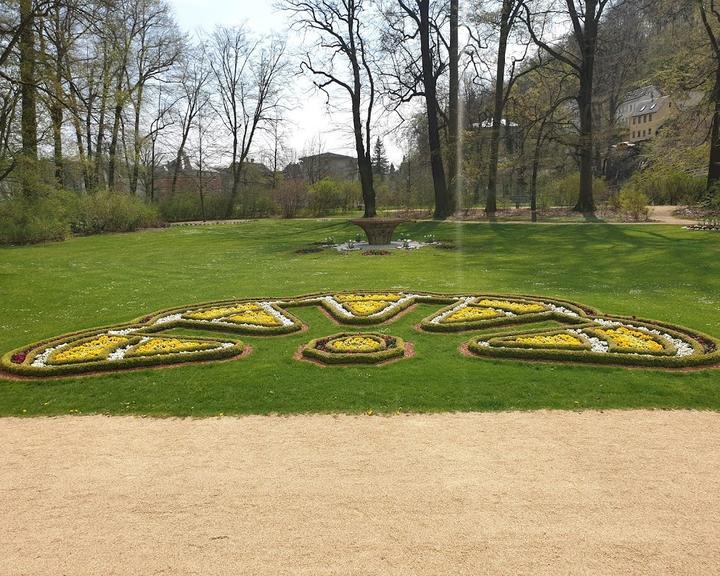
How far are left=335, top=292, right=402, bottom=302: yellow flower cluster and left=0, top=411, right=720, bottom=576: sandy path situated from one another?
5440 mm

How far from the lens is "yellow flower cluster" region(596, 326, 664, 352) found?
25.1 ft

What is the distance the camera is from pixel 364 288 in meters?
12.5

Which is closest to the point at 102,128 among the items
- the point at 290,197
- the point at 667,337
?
the point at 290,197

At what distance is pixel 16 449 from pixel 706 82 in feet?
101

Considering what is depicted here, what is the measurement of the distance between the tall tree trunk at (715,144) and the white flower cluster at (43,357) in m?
26.8

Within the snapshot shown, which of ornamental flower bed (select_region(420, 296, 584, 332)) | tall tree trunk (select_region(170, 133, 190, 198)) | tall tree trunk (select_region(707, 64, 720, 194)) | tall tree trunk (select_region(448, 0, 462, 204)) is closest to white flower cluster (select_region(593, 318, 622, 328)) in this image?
ornamental flower bed (select_region(420, 296, 584, 332))

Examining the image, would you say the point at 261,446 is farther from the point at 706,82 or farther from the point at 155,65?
the point at 155,65

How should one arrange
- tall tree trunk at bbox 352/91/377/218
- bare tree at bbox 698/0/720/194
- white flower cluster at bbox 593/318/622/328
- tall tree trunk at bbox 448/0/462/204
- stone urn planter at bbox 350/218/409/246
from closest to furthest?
1. white flower cluster at bbox 593/318/622/328
2. stone urn planter at bbox 350/218/409/246
3. bare tree at bbox 698/0/720/194
4. tall tree trunk at bbox 448/0/462/204
5. tall tree trunk at bbox 352/91/377/218

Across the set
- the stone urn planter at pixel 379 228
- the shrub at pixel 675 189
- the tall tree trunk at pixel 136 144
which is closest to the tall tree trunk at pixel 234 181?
the tall tree trunk at pixel 136 144

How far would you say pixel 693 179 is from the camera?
32938mm

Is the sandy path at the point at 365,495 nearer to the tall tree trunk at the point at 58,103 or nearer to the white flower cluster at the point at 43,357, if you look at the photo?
the white flower cluster at the point at 43,357

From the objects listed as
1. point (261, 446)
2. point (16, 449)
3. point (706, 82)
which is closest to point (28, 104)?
point (16, 449)

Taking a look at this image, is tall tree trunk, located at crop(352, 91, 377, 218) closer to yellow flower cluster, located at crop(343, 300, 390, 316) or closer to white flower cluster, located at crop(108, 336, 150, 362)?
yellow flower cluster, located at crop(343, 300, 390, 316)

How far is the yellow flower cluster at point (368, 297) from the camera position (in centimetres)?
1108
